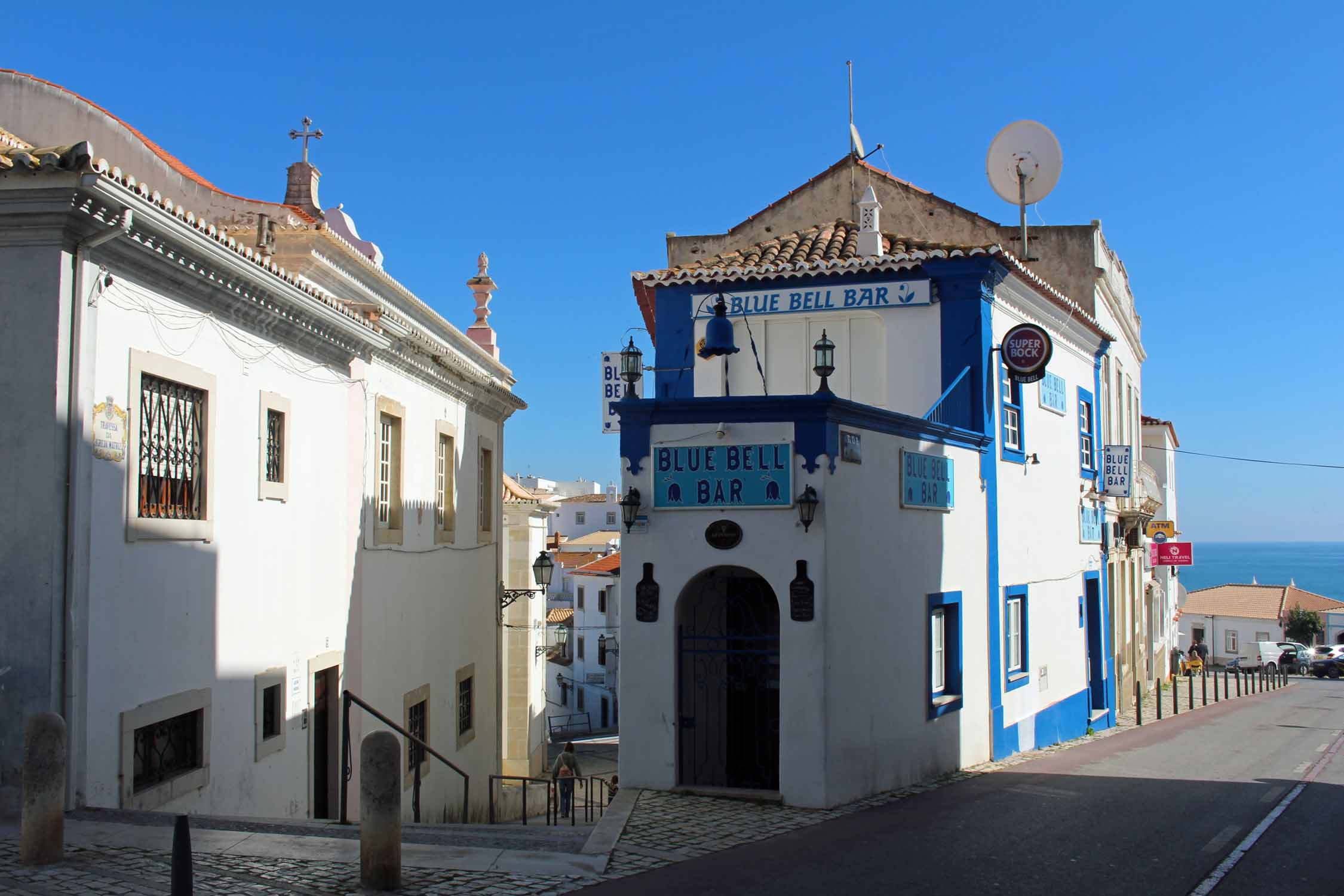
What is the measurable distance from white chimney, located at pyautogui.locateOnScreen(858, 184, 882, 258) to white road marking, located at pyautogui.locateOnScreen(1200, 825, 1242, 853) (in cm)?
850

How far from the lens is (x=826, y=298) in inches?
637

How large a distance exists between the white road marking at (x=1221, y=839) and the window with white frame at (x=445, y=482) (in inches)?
462

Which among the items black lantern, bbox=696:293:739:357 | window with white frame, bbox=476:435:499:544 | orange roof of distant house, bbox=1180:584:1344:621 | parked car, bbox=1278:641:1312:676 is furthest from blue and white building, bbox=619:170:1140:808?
orange roof of distant house, bbox=1180:584:1344:621

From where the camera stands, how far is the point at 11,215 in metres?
8.78

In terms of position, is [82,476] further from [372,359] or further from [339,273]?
[339,273]

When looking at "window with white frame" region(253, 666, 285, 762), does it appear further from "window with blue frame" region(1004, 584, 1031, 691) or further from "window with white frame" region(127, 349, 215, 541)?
"window with blue frame" region(1004, 584, 1031, 691)

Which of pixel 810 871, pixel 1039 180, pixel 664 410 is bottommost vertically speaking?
pixel 810 871

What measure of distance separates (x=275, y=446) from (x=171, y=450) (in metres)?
2.20

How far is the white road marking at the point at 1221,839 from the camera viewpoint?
957 cm

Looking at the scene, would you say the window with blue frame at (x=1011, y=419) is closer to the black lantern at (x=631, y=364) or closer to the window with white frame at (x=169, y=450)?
the black lantern at (x=631, y=364)

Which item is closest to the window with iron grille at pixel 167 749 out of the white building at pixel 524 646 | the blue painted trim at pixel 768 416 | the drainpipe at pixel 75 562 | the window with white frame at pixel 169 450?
the drainpipe at pixel 75 562

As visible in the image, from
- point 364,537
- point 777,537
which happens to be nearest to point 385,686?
point 364,537

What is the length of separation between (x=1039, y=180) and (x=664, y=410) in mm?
11763

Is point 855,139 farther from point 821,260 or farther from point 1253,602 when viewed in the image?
point 1253,602
